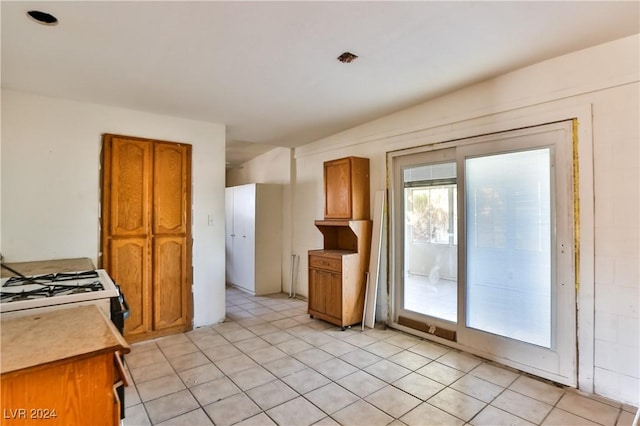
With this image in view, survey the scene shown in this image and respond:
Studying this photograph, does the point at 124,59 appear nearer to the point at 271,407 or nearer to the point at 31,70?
the point at 31,70

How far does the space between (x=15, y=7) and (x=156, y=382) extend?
2745 mm

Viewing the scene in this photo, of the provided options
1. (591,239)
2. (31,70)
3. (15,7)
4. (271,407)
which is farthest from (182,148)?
(591,239)

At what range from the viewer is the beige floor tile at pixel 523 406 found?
86.4 inches

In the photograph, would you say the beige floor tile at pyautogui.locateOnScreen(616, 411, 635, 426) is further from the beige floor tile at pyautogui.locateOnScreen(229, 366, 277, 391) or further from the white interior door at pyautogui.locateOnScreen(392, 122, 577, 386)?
the beige floor tile at pyautogui.locateOnScreen(229, 366, 277, 391)

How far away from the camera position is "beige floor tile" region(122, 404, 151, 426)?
2.14m

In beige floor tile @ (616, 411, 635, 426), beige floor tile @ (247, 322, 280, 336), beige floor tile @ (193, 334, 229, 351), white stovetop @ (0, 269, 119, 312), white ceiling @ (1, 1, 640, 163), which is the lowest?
beige floor tile @ (193, 334, 229, 351)

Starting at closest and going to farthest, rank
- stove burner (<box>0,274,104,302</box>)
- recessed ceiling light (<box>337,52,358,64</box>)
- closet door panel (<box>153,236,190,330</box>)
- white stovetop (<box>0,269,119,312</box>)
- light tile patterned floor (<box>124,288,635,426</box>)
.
Answer: white stovetop (<box>0,269,119,312</box>) < stove burner (<box>0,274,104,302</box>) < light tile patterned floor (<box>124,288,635,426</box>) < recessed ceiling light (<box>337,52,358,64</box>) < closet door panel (<box>153,236,190,330</box>)

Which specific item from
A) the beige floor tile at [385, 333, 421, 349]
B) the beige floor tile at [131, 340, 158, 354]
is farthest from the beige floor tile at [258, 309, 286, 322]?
the beige floor tile at [385, 333, 421, 349]

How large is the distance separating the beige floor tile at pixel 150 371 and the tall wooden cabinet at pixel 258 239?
263cm

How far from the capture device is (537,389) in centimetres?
252

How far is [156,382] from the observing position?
2.68 meters

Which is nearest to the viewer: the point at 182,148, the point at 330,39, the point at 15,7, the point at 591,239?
the point at 15,7

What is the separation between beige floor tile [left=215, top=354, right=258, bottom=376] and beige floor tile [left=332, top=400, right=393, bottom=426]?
41.5 inches

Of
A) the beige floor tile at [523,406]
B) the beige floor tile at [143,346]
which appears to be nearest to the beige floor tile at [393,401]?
the beige floor tile at [523,406]
